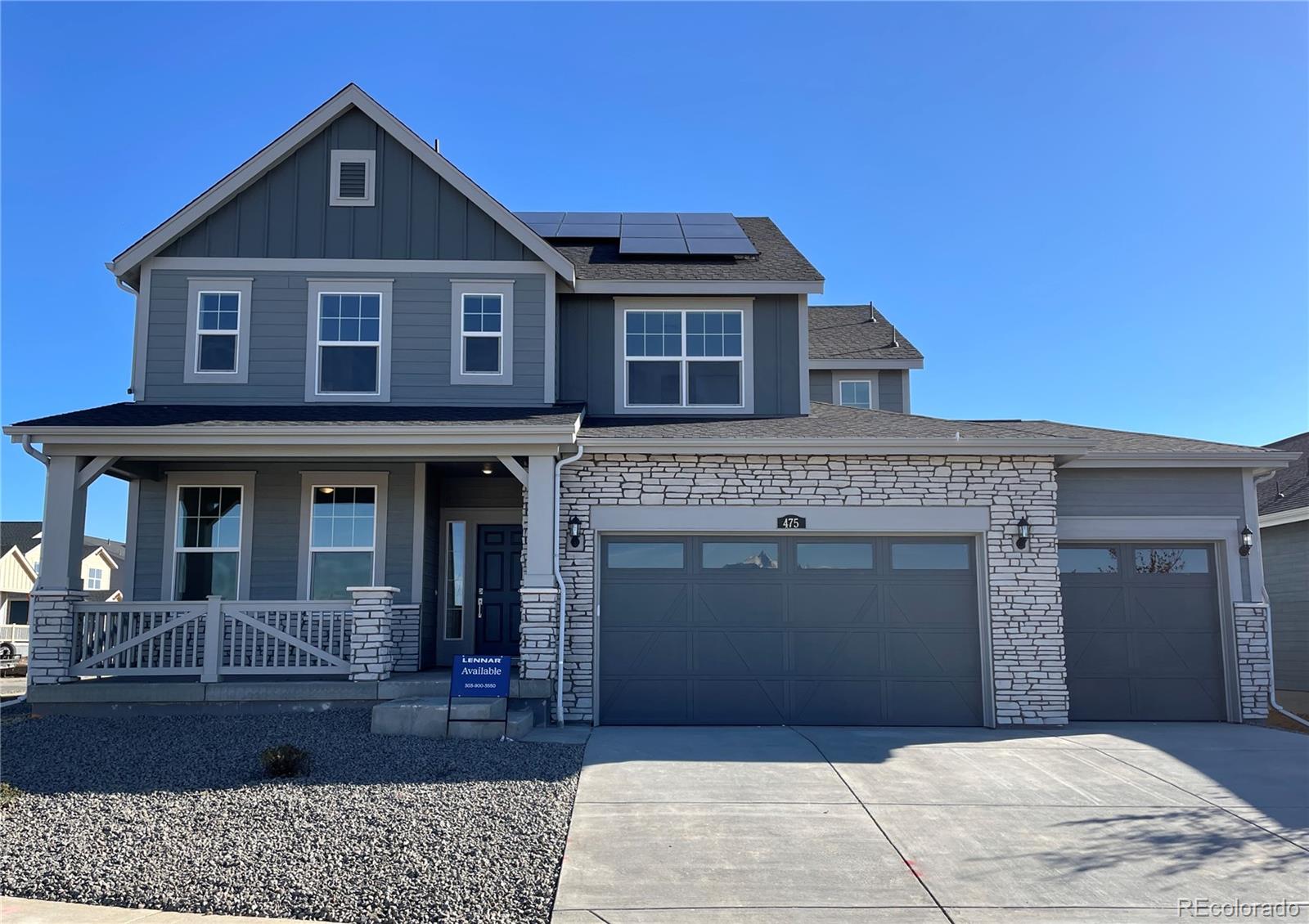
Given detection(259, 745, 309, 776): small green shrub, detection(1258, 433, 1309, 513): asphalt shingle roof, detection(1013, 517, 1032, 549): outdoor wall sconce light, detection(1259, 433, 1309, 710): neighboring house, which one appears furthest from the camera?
detection(1258, 433, 1309, 513): asphalt shingle roof

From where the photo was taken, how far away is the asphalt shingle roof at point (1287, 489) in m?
16.9

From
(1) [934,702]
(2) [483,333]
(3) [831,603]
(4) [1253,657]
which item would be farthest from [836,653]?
(2) [483,333]

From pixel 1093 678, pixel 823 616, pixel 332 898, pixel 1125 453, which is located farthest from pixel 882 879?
pixel 1125 453

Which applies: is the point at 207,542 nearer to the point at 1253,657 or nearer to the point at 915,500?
the point at 915,500

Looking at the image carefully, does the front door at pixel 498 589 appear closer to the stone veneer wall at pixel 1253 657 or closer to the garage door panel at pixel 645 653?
the garage door panel at pixel 645 653

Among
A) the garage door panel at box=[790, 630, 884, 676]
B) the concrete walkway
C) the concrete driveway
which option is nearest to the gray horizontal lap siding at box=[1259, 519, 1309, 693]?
the concrete driveway

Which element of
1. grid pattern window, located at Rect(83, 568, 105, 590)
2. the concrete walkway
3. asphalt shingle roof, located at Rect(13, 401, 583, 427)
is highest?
asphalt shingle roof, located at Rect(13, 401, 583, 427)

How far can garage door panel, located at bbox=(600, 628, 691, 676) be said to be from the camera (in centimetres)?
1234

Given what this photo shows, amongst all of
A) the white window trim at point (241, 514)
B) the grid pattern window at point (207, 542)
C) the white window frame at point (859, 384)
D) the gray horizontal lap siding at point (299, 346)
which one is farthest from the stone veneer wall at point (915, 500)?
the white window frame at point (859, 384)

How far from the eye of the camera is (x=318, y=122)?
13.8 meters

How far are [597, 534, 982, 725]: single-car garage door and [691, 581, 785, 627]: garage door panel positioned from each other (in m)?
0.01

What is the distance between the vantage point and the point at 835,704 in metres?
12.4

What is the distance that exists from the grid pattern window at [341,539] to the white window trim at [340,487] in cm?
2

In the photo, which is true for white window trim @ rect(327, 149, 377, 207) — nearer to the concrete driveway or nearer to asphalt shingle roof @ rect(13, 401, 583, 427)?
asphalt shingle roof @ rect(13, 401, 583, 427)
